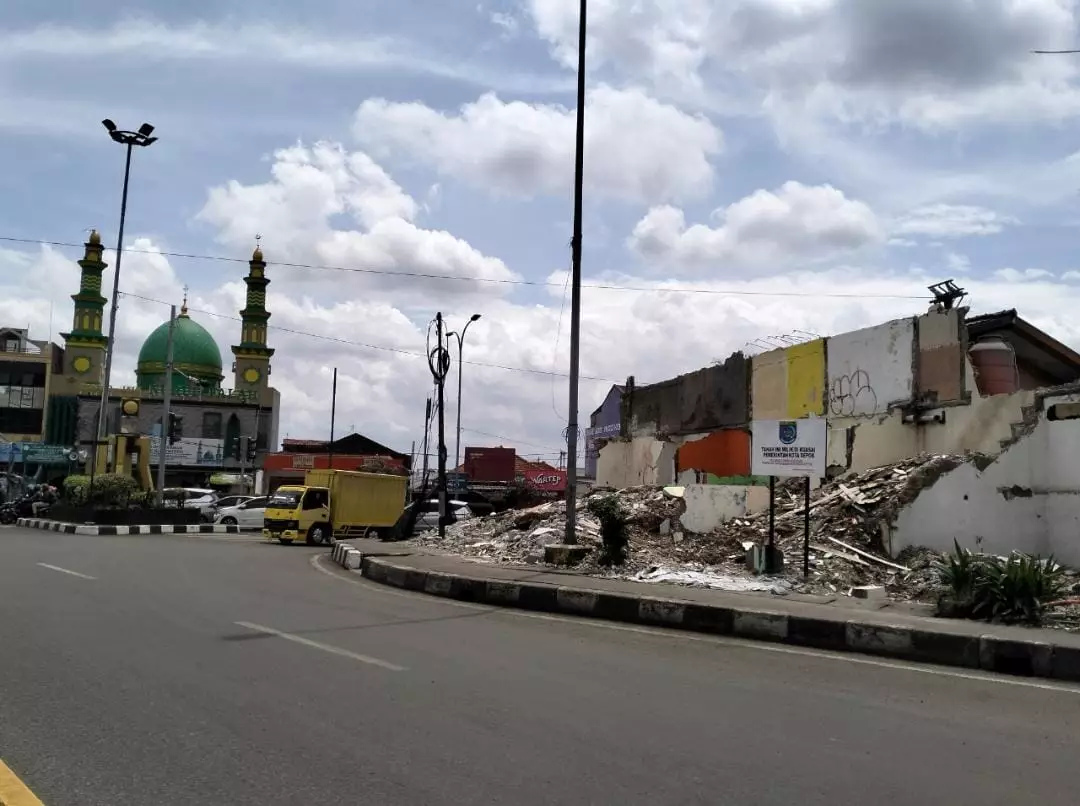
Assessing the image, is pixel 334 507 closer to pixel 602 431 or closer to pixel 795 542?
pixel 795 542

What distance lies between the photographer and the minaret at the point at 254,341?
69.3 meters

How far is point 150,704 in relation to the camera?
19.3 feet

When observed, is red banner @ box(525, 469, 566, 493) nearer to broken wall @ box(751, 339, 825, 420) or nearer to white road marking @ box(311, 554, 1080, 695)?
Answer: broken wall @ box(751, 339, 825, 420)

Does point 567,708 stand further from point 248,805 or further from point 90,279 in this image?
point 90,279

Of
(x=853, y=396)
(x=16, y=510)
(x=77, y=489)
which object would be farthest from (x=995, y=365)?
→ (x=16, y=510)

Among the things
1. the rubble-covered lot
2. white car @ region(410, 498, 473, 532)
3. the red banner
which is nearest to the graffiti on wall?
the rubble-covered lot

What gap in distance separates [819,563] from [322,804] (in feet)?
34.6

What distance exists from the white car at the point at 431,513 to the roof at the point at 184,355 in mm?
36209

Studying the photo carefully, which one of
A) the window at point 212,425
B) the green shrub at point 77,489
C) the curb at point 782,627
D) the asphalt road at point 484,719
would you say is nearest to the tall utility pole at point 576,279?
the curb at point 782,627

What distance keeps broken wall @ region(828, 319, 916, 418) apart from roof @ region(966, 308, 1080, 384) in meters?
2.14

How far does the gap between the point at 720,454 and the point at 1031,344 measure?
7.51 meters

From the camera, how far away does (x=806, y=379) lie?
20109 millimetres

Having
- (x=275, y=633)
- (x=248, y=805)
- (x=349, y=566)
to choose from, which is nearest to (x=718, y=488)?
(x=349, y=566)

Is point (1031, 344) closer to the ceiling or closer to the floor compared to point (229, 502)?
closer to the ceiling
